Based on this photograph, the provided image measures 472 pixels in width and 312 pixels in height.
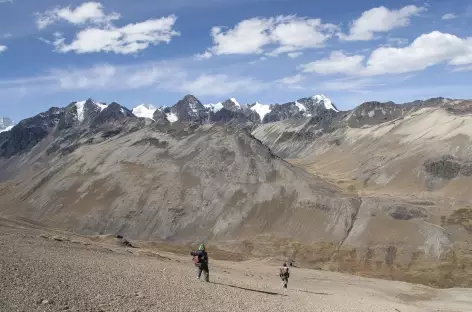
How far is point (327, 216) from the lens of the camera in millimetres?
119062

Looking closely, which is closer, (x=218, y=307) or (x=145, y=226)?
(x=218, y=307)

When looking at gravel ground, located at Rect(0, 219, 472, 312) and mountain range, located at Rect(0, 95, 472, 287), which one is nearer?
gravel ground, located at Rect(0, 219, 472, 312)

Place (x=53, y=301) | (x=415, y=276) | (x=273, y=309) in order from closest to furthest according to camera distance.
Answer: (x=53, y=301) → (x=273, y=309) → (x=415, y=276)

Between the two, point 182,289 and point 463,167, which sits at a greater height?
point 463,167

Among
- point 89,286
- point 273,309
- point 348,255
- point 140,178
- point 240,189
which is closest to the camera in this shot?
point 89,286

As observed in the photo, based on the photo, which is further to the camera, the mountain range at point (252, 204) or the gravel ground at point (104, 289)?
the mountain range at point (252, 204)

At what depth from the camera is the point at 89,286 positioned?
23.9 m

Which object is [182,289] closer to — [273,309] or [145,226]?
[273,309]

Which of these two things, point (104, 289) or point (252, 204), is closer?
point (104, 289)

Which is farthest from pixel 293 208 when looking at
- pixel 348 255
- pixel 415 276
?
pixel 415 276

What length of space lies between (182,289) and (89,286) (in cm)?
571

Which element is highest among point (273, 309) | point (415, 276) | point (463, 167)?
point (463, 167)

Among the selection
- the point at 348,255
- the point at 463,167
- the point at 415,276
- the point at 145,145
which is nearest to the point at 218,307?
the point at 415,276

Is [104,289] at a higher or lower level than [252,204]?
lower
